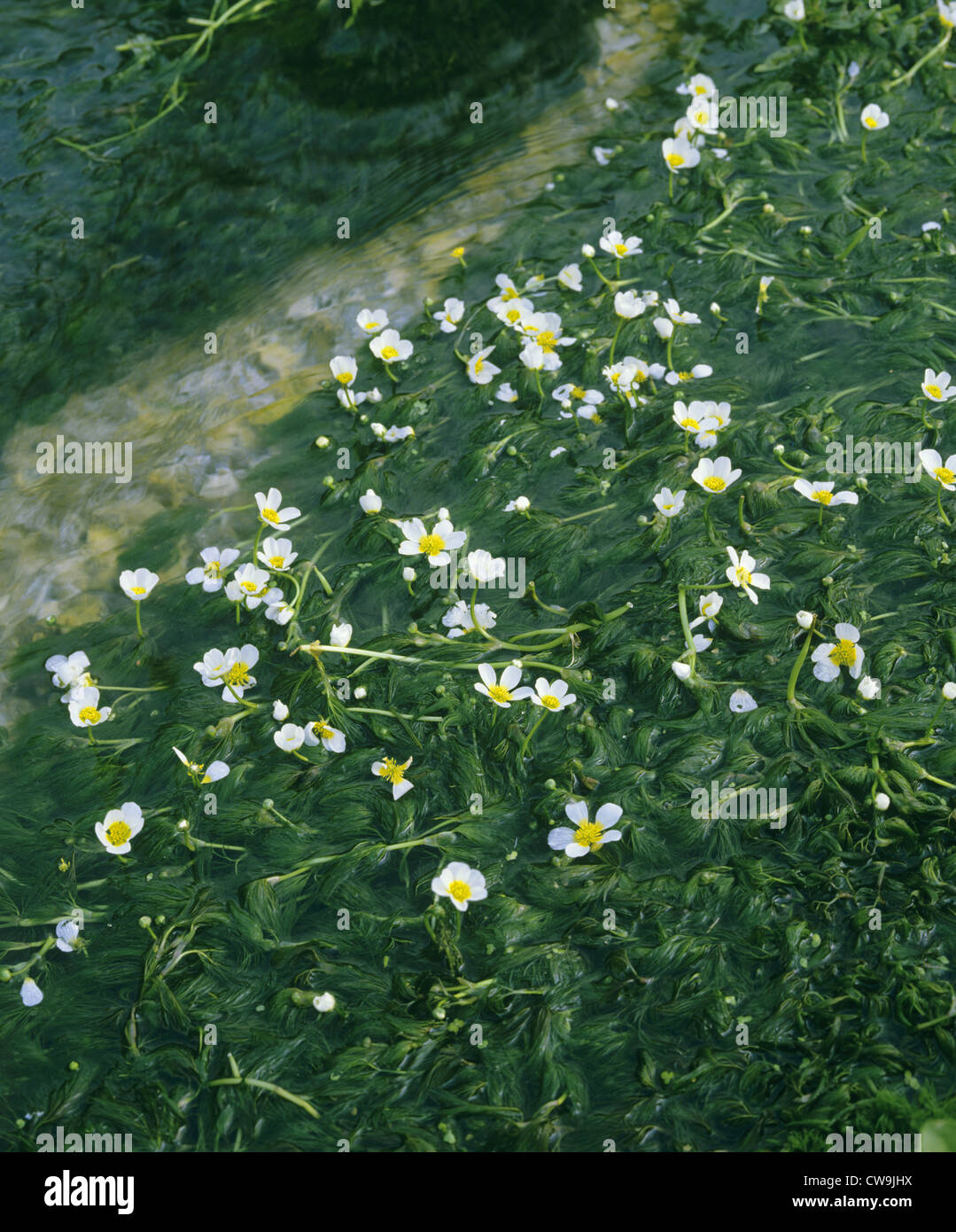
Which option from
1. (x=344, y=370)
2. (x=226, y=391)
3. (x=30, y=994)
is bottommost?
(x=30, y=994)

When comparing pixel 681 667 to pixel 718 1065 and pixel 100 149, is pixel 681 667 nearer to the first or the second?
pixel 718 1065

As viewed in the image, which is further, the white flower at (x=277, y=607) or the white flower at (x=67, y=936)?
the white flower at (x=277, y=607)

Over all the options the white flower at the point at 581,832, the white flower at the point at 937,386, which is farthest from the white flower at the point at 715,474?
the white flower at the point at 581,832

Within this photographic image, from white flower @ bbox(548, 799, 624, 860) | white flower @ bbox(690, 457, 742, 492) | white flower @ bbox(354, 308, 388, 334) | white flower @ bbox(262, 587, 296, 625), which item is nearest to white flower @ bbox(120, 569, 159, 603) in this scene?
white flower @ bbox(262, 587, 296, 625)

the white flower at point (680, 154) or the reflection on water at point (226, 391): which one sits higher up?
the white flower at point (680, 154)

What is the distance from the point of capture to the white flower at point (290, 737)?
259 centimetres

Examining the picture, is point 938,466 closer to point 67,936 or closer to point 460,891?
point 460,891

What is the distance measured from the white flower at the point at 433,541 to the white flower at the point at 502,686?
1.25ft

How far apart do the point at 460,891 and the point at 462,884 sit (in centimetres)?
2

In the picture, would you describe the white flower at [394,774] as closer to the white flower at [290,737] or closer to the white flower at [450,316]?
the white flower at [290,737]

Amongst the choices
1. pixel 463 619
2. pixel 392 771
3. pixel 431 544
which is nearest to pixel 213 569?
pixel 431 544

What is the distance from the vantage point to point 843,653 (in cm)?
269

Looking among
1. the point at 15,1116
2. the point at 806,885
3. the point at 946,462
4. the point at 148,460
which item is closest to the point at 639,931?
the point at 806,885

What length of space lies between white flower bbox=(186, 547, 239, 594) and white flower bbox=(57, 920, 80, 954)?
992 mm
